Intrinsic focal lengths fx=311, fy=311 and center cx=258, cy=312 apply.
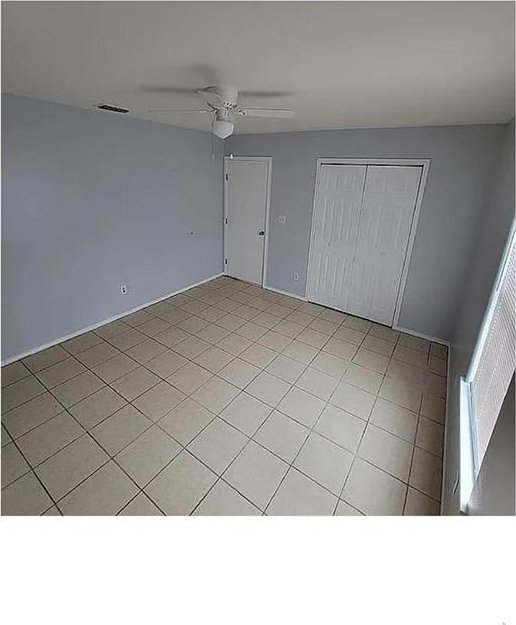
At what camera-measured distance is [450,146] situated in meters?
3.10

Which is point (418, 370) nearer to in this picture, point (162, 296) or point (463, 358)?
point (463, 358)

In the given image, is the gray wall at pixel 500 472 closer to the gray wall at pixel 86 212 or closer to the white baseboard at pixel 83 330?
the gray wall at pixel 86 212

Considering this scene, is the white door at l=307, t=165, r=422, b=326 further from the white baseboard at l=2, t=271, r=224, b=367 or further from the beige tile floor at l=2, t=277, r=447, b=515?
the white baseboard at l=2, t=271, r=224, b=367

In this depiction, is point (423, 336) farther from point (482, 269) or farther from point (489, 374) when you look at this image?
point (489, 374)

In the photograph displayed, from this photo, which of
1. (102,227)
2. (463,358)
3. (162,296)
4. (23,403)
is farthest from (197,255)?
(463,358)

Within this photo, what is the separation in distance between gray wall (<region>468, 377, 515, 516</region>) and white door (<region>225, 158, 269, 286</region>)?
13.6 feet

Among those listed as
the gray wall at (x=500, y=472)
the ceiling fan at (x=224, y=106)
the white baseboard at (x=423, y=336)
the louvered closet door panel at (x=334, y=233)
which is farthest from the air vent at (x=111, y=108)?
the white baseboard at (x=423, y=336)

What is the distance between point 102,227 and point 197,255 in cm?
166

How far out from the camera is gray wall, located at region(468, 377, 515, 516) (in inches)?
35.4

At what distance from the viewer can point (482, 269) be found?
2.53 m

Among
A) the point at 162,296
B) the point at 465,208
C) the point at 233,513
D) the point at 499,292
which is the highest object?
the point at 465,208

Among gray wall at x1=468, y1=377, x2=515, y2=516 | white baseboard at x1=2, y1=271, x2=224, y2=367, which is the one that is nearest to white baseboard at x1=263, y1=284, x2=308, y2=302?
white baseboard at x1=2, y1=271, x2=224, y2=367

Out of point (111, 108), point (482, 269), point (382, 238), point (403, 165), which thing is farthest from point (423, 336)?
point (111, 108)

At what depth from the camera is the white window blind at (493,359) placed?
1.36 m
